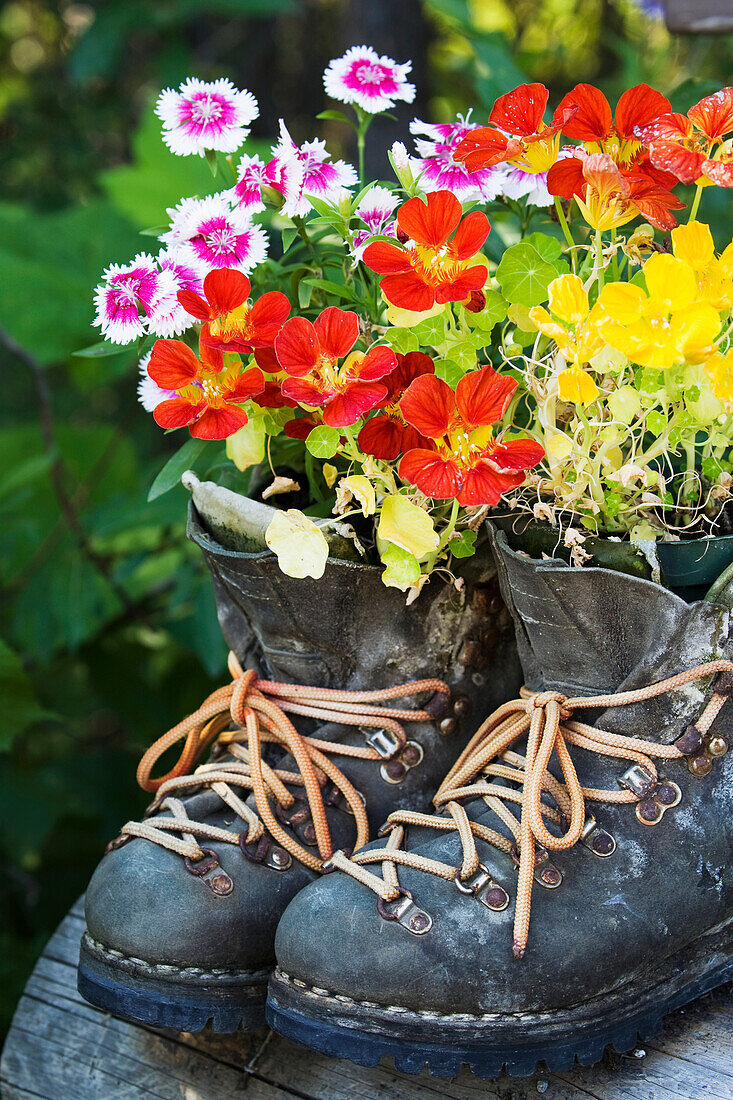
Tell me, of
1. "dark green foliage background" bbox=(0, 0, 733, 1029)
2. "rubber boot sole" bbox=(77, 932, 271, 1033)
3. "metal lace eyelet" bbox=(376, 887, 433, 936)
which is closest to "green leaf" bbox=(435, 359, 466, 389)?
"metal lace eyelet" bbox=(376, 887, 433, 936)

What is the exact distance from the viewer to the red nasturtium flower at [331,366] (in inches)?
27.3

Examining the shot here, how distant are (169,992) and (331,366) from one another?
490mm

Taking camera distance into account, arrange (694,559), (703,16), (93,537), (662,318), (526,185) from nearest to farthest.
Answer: (662,318)
(694,559)
(526,185)
(703,16)
(93,537)

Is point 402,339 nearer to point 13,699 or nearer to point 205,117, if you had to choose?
point 205,117

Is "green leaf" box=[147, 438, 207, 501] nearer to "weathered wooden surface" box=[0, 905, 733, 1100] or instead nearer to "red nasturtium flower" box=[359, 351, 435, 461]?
"red nasturtium flower" box=[359, 351, 435, 461]

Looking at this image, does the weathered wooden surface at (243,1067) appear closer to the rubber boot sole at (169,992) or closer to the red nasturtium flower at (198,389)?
the rubber boot sole at (169,992)

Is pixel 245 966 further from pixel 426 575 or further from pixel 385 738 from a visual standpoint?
pixel 426 575

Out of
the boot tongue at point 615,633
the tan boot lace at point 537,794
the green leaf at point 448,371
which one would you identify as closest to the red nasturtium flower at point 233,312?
the green leaf at point 448,371

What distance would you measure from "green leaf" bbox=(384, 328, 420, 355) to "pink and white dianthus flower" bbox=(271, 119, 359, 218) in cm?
12

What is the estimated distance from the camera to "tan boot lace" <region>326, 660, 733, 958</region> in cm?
74

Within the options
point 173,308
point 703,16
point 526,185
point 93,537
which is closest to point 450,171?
point 526,185

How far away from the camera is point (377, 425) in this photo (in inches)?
29.2

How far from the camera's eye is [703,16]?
127 centimetres

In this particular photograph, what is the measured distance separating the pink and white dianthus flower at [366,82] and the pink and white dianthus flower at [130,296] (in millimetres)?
228
